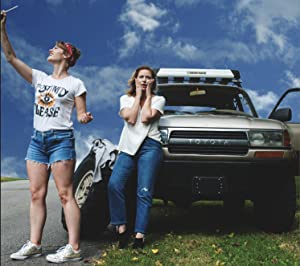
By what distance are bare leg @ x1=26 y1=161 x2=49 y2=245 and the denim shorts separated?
0.04 m

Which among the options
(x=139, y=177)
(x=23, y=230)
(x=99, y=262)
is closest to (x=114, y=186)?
(x=139, y=177)

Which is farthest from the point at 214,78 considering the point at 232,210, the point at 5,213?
the point at 5,213

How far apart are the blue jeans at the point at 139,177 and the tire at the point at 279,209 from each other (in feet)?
2.67

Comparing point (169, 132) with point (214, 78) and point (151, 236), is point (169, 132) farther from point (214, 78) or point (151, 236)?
point (151, 236)

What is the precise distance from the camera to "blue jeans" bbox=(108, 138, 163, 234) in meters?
2.78

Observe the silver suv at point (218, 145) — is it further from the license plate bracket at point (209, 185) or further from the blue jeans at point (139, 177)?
the blue jeans at point (139, 177)

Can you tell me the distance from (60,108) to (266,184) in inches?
54.3

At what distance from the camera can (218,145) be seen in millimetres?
2730

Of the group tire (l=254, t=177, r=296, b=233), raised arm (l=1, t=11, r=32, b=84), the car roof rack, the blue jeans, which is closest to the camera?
raised arm (l=1, t=11, r=32, b=84)

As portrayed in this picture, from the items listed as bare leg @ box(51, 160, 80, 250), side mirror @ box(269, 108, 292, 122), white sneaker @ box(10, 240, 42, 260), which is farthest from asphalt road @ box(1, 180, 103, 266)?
side mirror @ box(269, 108, 292, 122)

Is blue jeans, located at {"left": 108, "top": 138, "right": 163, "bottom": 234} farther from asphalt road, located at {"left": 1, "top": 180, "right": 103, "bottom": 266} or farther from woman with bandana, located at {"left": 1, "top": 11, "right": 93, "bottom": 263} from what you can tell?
woman with bandana, located at {"left": 1, "top": 11, "right": 93, "bottom": 263}

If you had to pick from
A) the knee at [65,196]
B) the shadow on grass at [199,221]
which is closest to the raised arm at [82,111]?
the knee at [65,196]

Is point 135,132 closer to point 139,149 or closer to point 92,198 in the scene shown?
point 139,149

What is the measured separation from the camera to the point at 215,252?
9.05ft
